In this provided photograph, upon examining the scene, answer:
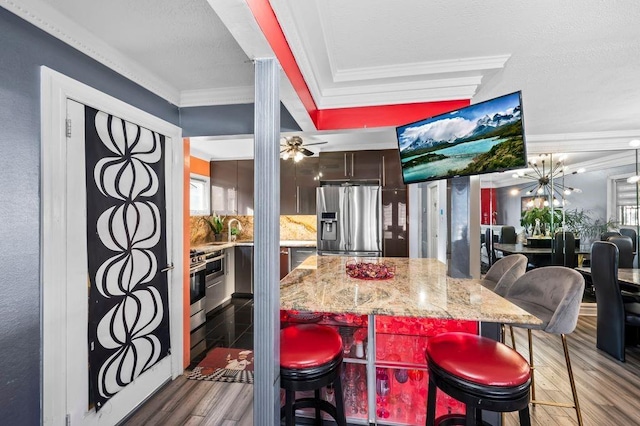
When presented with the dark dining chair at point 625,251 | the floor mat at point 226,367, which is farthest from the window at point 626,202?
the floor mat at point 226,367

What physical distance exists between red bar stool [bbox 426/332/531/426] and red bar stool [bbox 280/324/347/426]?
1.50ft

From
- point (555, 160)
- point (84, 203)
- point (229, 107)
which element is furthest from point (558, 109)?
point (84, 203)

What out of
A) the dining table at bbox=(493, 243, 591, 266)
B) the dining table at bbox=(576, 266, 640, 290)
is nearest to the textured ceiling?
the dining table at bbox=(576, 266, 640, 290)

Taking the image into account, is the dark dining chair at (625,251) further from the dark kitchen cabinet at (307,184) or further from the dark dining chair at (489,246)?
the dark kitchen cabinet at (307,184)

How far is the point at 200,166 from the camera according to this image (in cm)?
449

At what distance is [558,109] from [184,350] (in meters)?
4.61

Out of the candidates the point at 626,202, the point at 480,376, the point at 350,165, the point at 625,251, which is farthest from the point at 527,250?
the point at 480,376

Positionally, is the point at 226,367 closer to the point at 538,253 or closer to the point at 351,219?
the point at 351,219

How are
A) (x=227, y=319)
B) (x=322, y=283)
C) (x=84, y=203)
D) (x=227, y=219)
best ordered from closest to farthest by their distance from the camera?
(x=84, y=203), (x=322, y=283), (x=227, y=319), (x=227, y=219)

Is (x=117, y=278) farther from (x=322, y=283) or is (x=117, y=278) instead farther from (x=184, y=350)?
(x=322, y=283)

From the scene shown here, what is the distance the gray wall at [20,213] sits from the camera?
1270 mm

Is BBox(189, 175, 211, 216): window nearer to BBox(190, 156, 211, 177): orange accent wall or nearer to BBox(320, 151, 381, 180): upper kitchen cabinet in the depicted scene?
BBox(190, 156, 211, 177): orange accent wall

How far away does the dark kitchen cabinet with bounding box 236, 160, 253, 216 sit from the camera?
4637mm

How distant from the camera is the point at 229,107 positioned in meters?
2.45
